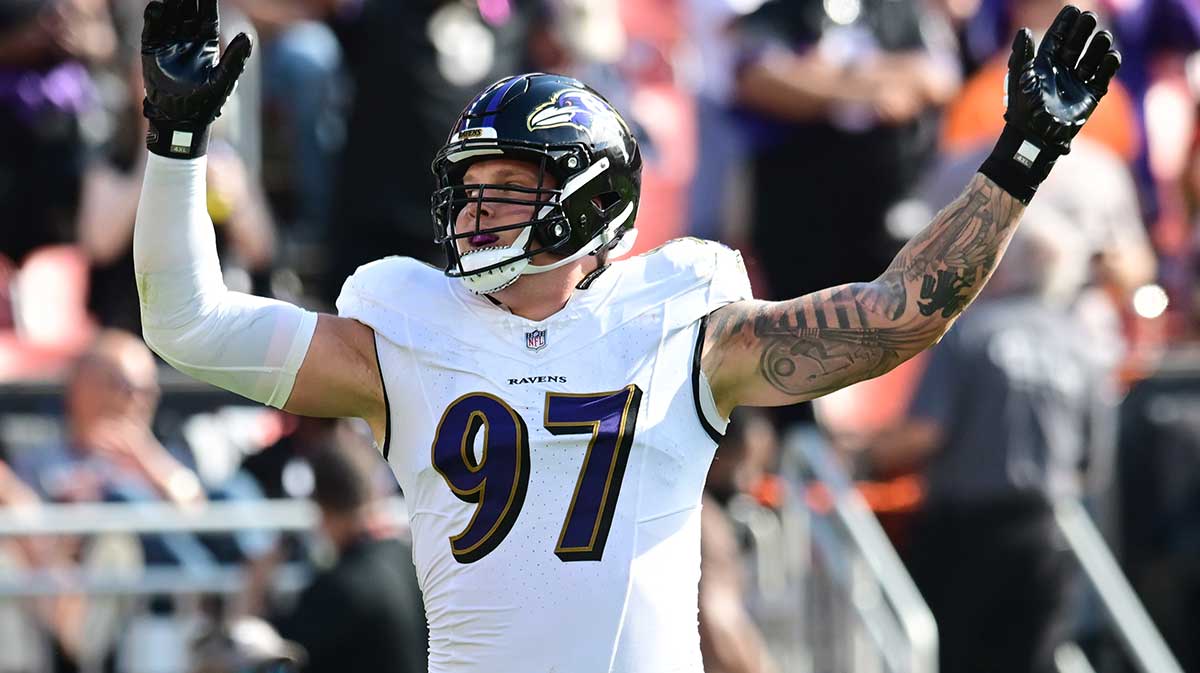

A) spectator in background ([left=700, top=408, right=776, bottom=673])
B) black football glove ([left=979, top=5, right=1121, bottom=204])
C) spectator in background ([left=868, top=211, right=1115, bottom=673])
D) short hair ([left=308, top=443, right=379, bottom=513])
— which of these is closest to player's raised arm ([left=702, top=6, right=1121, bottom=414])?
black football glove ([left=979, top=5, right=1121, bottom=204])

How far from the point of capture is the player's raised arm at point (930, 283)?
4082mm

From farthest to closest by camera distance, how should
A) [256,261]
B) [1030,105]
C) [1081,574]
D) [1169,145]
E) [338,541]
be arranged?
[1169,145], [256,261], [1081,574], [338,541], [1030,105]

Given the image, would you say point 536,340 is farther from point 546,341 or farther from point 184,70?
point 184,70

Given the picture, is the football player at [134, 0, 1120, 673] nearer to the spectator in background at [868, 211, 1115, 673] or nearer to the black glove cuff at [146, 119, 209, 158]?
the black glove cuff at [146, 119, 209, 158]

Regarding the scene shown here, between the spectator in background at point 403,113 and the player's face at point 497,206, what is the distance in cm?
382

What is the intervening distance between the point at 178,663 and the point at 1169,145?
512 cm

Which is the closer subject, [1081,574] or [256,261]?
[1081,574]

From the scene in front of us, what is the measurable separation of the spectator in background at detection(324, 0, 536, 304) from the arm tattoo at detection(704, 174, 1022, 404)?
3.97 meters

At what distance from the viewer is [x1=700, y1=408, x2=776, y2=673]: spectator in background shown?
677 centimetres

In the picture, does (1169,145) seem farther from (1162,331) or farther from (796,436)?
(796,436)

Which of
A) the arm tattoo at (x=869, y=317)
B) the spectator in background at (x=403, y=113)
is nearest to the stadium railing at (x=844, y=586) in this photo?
the spectator in background at (x=403, y=113)

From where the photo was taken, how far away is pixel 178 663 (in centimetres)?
702

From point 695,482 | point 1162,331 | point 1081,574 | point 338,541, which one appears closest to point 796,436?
point 1081,574

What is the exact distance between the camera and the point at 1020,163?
410cm
